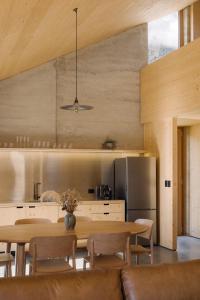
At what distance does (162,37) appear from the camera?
836 cm

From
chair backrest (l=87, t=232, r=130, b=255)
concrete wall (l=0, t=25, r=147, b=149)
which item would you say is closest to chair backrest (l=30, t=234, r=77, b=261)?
chair backrest (l=87, t=232, r=130, b=255)

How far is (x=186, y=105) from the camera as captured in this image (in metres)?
6.58

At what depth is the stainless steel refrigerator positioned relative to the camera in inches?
283

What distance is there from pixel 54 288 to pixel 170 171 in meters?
4.91

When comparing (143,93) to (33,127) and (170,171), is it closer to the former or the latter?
(170,171)

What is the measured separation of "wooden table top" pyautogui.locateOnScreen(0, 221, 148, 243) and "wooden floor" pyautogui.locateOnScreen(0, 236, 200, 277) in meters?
1.24

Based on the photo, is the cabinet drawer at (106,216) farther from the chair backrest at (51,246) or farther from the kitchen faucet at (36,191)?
the chair backrest at (51,246)

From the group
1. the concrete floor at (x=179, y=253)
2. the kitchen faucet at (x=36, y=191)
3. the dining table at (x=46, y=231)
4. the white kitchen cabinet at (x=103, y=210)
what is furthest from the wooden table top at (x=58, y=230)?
the kitchen faucet at (x=36, y=191)

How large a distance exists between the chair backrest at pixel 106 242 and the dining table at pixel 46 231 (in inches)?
5.5

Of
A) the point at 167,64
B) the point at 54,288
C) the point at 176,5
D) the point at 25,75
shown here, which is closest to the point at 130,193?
the point at 167,64

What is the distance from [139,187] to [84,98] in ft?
7.12

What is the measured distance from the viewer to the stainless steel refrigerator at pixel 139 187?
718 cm

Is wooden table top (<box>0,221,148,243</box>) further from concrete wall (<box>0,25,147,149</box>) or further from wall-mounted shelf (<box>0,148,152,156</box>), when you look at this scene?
concrete wall (<box>0,25,147,149</box>)

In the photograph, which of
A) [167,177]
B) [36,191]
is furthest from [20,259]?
[167,177]
